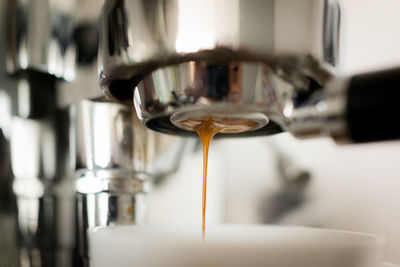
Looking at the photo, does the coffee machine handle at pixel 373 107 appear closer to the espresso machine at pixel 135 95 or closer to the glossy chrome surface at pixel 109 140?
the espresso machine at pixel 135 95

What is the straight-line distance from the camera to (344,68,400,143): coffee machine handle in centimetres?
15

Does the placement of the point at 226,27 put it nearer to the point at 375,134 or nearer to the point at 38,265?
the point at 375,134

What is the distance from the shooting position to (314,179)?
44cm

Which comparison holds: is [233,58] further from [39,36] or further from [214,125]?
[39,36]

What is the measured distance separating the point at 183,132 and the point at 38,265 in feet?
0.48

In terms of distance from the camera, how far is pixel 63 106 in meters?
0.33

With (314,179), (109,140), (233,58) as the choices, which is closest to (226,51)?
(233,58)

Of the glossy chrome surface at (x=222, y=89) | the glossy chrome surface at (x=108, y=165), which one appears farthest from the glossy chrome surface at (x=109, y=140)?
the glossy chrome surface at (x=222, y=89)

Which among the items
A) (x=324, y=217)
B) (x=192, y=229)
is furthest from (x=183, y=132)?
(x=324, y=217)

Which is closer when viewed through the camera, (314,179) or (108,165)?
(108,165)

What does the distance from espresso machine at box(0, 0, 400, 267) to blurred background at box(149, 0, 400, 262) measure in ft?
0.19

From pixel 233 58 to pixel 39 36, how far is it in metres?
0.18

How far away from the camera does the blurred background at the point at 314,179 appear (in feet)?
1.27

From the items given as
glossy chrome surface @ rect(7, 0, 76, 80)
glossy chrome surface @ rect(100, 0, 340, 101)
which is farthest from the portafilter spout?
glossy chrome surface @ rect(7, 0, 76, 80)
